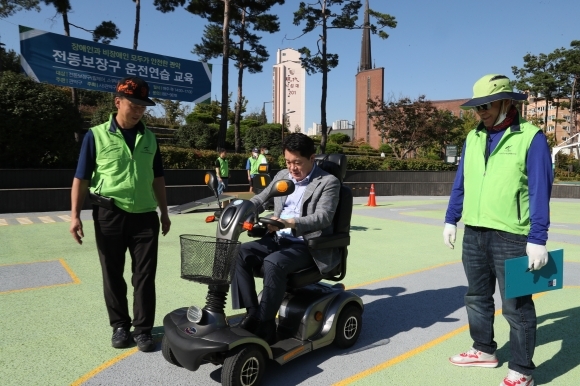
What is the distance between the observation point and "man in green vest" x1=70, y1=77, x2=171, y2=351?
10.3 feet

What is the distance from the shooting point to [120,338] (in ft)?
10.6

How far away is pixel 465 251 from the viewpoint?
9.80ft

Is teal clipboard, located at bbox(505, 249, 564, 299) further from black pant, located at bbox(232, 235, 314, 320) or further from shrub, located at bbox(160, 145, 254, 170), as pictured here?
shrub, located at bbox(160, 145, 254, 170)

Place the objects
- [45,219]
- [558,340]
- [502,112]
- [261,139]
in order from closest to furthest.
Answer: [502,112] → [558,340] → [45,219] → [261,139]

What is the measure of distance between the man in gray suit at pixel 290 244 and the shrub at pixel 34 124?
10985 millimetres

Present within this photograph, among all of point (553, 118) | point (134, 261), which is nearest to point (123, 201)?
point (134, 261)

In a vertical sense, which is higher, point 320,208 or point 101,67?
point 101,67

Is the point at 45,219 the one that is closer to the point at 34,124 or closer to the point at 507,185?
the point at 34,124

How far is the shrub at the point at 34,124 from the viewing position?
1172cm

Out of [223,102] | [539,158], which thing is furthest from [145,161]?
[223,102]

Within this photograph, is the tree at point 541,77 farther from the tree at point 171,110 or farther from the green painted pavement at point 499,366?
the green painted pavement at point 499,366

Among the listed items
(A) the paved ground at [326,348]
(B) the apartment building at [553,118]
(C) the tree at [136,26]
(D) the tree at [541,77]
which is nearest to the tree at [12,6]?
(C) the tree at [136,26]

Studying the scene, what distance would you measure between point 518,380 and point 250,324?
163 cm

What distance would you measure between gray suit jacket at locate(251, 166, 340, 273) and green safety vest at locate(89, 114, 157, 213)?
0.84 m
